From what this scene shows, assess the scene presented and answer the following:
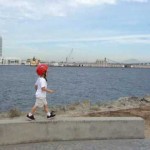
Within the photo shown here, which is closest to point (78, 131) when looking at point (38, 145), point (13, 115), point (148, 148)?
point (38, 145)

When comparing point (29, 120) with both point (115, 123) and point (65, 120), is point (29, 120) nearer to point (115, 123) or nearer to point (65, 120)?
point (65, 120)

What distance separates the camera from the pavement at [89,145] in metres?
8.95

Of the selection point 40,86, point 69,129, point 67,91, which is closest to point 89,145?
point 69,129

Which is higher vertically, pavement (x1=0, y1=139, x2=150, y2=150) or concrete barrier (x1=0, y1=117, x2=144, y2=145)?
concrete barrier (x1=0, y1=117, x2=144, y2=145)

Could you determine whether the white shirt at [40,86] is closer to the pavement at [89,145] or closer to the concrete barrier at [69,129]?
the concrete barrier at [69,129]

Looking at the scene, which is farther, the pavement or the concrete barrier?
the concrete barrier

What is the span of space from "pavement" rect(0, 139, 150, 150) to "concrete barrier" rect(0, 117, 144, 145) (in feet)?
0.54

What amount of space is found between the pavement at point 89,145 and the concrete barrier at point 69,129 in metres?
0.17

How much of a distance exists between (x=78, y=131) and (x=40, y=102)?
1.13m

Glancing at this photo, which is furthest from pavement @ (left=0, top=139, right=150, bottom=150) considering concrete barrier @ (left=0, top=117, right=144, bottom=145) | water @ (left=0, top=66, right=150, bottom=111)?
water @ (left=0, top=66, right=150, bottom=111)

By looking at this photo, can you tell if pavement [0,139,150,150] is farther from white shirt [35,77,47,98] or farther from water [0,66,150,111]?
water [0,66,150,111]

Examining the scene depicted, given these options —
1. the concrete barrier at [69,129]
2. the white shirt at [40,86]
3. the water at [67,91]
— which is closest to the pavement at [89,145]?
the concrete barrier at [69,129]

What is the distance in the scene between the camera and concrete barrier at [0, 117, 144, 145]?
919 centimetres

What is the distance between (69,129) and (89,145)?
0.67 meters
